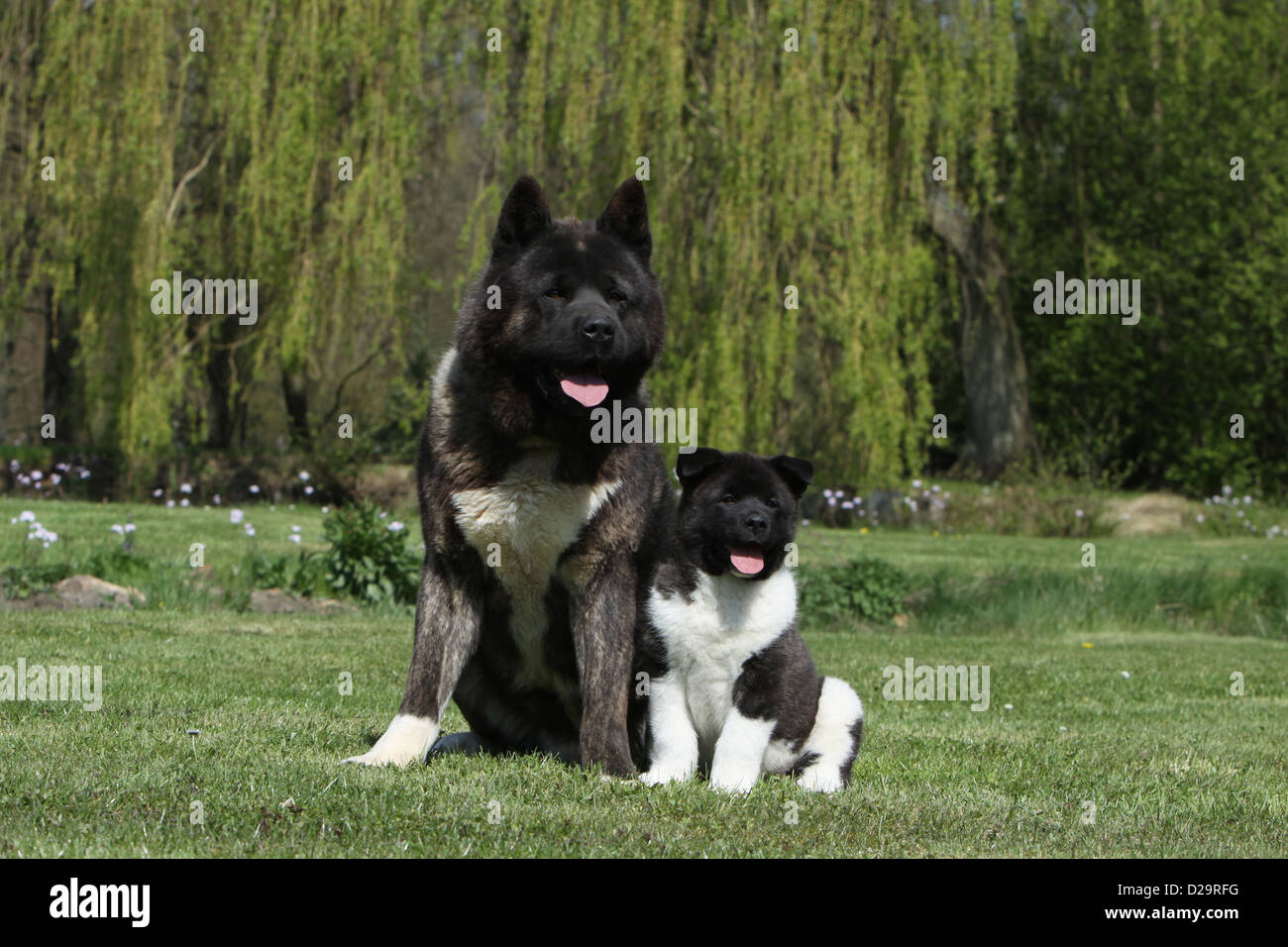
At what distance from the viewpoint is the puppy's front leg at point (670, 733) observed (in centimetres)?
475

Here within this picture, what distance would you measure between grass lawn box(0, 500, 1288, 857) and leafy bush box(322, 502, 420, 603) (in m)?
0.36

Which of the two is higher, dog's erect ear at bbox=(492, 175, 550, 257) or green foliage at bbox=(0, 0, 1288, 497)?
green foliage at bbox=(0, 0, 1288, 497)

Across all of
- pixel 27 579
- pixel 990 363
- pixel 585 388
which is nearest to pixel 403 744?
pixel 585 388

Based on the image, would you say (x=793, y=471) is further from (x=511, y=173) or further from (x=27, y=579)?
(x=511, y=173)

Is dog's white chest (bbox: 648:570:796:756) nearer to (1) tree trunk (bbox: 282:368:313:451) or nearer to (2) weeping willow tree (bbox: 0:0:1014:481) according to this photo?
(2) weeping willow tree (bbox: 0:0:1014:481)

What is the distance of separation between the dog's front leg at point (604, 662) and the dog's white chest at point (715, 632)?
6.0 inches

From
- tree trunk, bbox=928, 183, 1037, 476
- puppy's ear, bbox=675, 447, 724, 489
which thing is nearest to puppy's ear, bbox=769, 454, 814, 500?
puppy's ear, bbox=675, 447, 724, 489

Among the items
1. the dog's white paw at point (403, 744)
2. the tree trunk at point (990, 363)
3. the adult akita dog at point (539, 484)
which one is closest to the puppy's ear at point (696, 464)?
the adult akita dog at point (539, 484)

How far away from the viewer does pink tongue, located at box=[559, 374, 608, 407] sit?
4656mm

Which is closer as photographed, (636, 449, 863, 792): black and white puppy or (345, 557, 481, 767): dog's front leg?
(636, 449, 863, 792): black and white puppy

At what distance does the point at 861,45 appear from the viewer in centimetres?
1553

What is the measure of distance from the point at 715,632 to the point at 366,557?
6.48 meters

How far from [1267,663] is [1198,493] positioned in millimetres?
14719

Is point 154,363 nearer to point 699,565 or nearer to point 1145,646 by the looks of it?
point 1145,646
